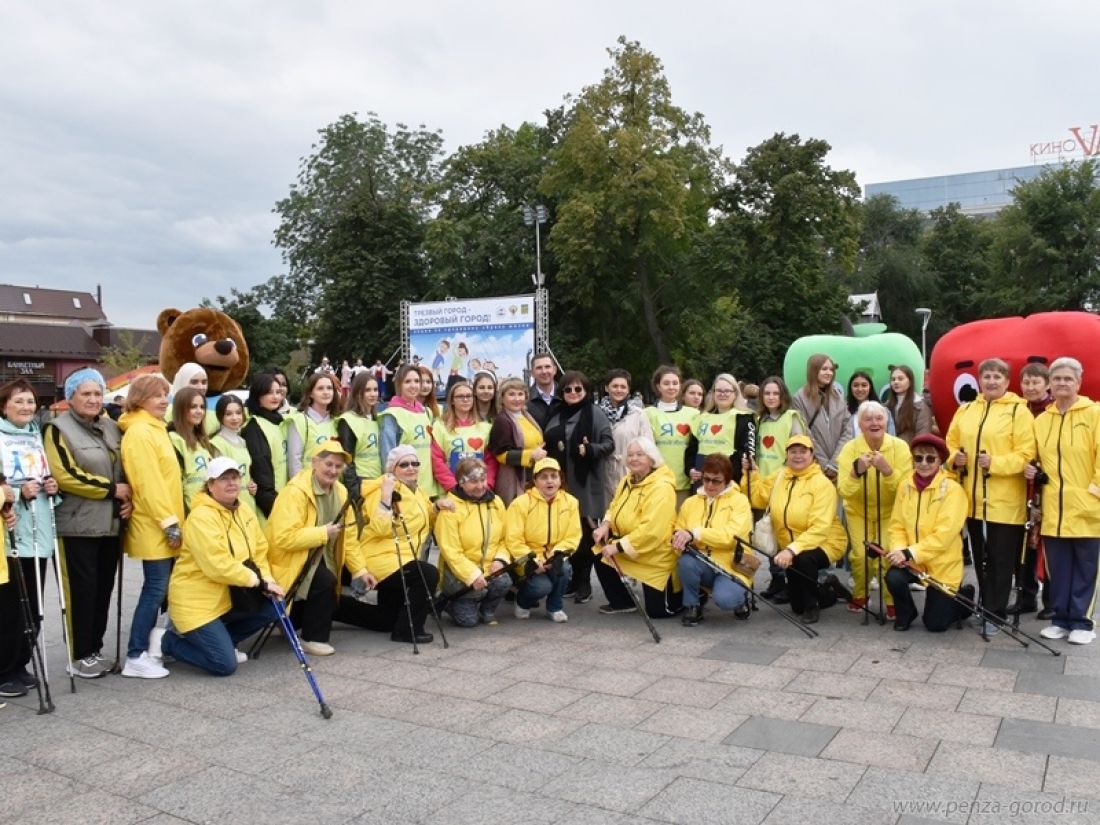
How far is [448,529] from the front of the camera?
6684mm

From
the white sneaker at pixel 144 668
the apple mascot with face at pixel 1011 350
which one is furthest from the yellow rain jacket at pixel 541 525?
the apple mascot with face at pixel 1011 350

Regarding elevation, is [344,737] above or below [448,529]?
below

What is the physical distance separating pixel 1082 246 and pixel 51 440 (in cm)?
4028

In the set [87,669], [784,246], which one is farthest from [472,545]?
[784,246]

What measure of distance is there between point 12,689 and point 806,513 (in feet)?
17.1

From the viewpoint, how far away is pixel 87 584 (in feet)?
18.3

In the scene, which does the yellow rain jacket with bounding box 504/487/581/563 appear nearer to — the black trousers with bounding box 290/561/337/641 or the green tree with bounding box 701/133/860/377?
the black trousers with bounding box 290/561/337/641

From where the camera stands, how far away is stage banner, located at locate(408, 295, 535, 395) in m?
22.3

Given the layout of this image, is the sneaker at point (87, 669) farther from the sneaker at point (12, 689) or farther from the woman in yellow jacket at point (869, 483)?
the woman in yellow jacket at point (869, 483)

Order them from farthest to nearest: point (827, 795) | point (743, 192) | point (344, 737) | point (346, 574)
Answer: point (743, 192), point (346, 574), point (344, 737), point (827, 795)

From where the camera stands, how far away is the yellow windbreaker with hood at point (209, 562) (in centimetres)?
554

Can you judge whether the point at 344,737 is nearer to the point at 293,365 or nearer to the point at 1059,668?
the point at 1059,668

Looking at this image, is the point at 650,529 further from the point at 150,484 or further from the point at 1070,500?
the point at 150,484

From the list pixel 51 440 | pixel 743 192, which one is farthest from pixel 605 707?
pixel 743 192
